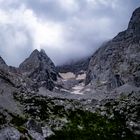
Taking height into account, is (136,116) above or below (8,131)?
above

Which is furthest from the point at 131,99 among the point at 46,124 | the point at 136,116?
the point at 46,124

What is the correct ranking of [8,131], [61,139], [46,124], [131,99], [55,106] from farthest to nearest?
[131,99], [55,106], [46,124], [61,139], [8,131]

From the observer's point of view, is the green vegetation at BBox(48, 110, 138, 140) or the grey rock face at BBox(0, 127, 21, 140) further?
the green vegetation at BBox(48, 110, 138, 140)

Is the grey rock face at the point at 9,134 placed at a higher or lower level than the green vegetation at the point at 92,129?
lower

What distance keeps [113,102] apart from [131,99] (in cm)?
791

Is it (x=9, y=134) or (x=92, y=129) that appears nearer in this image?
(x=9, y=134)

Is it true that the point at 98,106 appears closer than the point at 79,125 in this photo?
No

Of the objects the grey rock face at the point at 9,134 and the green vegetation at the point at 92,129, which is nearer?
the grey rock face at the point at 9,134

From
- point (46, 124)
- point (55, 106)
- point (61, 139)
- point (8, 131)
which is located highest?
point (55, 106)

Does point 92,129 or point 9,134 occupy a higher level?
point 92,129

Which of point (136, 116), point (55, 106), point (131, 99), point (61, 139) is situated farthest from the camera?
point (131, 99)

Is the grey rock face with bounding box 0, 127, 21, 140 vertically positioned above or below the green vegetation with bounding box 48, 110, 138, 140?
below

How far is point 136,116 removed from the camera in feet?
506

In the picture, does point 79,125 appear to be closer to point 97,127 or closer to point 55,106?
point 97,127
